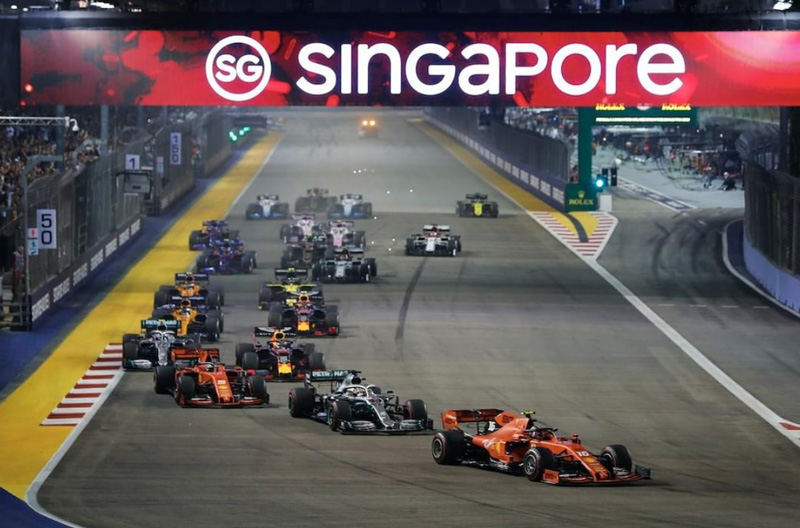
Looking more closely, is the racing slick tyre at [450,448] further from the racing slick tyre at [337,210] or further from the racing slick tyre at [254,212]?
the racing slick tyre at [337,210]

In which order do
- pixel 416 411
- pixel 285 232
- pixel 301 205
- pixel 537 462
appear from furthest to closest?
pixel 301 205 < pixel 285 232 < pixel 416 411 < pixel 537 462

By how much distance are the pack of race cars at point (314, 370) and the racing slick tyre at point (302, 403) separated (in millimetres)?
20

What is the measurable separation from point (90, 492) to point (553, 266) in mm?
34514

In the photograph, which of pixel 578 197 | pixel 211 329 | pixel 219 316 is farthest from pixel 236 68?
pixel 578 197

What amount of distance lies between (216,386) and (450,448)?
7687 mm

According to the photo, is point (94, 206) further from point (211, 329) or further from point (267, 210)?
point (267, 210)

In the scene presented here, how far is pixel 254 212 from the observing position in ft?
241

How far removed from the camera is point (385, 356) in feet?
133

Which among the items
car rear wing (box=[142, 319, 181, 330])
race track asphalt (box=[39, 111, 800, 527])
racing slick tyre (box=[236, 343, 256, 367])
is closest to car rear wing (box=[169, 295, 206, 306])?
race track asphalt (box=[39, 111, 800, 527])

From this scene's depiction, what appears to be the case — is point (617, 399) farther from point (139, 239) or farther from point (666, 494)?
point (139, 239)

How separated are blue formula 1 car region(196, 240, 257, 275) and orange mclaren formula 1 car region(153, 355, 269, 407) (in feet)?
68.6

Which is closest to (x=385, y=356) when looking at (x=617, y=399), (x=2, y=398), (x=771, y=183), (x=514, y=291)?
(x=617, y=399)

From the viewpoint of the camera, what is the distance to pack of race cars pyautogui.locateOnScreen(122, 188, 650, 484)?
90.1 ft

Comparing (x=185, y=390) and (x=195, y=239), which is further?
(x=195, y=239)
